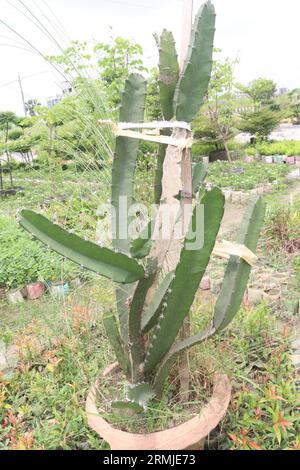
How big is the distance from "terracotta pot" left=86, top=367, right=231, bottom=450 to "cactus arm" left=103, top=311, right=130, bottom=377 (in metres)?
0.21

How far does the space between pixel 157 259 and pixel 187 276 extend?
20cm

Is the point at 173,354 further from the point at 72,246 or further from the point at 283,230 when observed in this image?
the point at 283,230

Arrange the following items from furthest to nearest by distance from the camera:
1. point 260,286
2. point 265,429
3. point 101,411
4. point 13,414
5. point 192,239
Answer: point 260,286 < point 13,414 < point 265,429 < point 101,411 < point 192,239

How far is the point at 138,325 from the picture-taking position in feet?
4.88

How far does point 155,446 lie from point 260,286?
6.11 feet

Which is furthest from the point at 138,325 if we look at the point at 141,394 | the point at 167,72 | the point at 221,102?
the point at 221,102

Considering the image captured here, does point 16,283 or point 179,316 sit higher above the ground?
point 179,316

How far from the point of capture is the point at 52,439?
168 cm

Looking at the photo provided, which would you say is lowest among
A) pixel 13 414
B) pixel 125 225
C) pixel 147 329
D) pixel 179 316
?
pixel 13 414

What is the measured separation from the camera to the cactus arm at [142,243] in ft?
4.05

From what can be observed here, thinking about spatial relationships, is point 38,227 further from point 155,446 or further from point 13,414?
point 13,414

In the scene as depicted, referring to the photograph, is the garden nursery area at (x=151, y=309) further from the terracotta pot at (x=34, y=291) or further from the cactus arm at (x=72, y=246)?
the terracotta pot at (x=34, y=291)

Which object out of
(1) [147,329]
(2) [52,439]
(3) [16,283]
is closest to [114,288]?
(1) [147,329]

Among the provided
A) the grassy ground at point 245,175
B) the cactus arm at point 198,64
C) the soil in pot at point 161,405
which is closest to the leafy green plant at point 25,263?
the soil in pot at point 161,405
